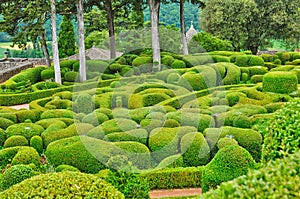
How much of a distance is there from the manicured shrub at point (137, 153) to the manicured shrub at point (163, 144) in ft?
1.05

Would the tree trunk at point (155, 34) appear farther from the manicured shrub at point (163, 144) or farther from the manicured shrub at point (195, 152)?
the manicured shrub at point (195, 152)

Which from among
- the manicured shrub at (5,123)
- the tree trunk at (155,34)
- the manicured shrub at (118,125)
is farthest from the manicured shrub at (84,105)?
the tree trunk at (155,34)

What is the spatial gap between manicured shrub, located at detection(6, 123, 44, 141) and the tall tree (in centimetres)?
967

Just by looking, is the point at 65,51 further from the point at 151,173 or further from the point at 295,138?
the point at 295,138

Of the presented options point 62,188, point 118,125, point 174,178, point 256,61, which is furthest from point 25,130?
point 256,61

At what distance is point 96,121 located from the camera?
1412 cm

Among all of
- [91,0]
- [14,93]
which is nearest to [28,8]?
[14,93]

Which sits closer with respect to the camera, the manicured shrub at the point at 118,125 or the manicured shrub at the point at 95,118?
the manicured shrub at the point at 118,125

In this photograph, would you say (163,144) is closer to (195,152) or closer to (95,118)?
(195,152)

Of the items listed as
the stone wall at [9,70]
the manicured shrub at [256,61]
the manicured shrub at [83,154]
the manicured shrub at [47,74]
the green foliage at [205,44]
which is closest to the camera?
the manicured shrub at [83,154]

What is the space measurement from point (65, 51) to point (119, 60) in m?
13.8

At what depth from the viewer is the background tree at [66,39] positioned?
36.9m

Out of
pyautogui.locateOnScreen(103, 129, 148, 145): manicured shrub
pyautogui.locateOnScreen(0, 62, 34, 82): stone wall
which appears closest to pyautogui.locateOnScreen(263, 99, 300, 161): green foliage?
pyautogui.locateOnScreen(103, 129, 148, 145): manicured shrub

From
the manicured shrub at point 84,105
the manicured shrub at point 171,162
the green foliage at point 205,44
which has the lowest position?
the manicured shrub at point 171,162
